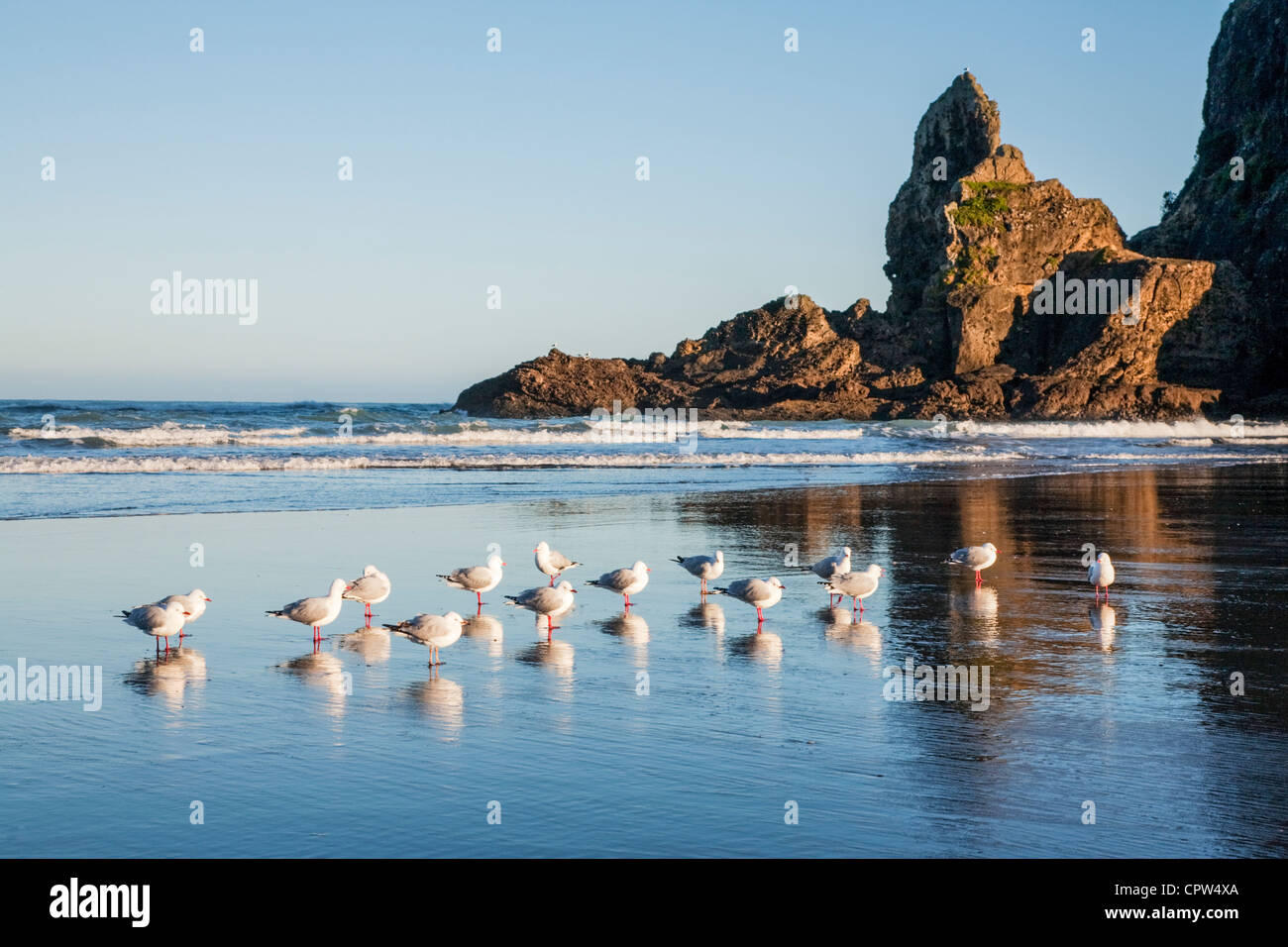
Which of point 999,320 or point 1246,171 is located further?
point 1246,171

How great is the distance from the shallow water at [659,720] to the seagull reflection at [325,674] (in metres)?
0.04

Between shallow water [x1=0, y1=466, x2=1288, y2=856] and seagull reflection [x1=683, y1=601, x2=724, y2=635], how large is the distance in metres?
0.04

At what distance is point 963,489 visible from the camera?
22594 millimetres

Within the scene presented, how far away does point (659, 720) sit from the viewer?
20.8ft

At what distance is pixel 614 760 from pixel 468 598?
5179 mm

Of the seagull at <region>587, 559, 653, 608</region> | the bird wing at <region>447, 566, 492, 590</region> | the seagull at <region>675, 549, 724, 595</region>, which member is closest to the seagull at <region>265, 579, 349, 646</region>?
the bird wing at <region>447, 566, 492, 590</region>

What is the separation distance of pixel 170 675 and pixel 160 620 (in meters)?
0.81

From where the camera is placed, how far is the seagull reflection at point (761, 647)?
809cm

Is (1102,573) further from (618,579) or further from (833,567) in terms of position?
(618,579)

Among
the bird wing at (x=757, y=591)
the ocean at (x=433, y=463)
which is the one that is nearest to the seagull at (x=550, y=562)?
the bird wing at (x=757, y=591)

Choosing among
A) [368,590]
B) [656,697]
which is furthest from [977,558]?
[368,590]

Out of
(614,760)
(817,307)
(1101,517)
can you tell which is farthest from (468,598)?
(817,307)
